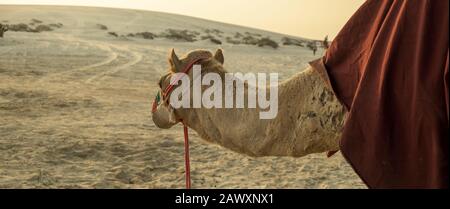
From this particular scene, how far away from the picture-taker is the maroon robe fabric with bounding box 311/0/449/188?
6.51 ft

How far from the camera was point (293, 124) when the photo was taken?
2.45 meters

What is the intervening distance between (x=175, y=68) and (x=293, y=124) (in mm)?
776

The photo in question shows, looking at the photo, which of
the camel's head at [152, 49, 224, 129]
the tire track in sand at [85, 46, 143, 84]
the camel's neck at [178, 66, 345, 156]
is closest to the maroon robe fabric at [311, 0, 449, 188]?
the camel's neck at [178, 66, 345, 156]

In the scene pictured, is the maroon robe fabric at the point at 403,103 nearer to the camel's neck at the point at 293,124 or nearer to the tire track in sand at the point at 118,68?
the camel's neck at the point at 293,124

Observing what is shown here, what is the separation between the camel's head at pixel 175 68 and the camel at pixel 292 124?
0.87 ft

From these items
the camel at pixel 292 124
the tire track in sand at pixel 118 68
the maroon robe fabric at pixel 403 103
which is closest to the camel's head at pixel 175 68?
the camel at pixel 292 124

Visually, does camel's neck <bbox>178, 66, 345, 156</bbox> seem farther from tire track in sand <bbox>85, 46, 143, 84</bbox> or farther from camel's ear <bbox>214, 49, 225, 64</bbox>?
tire track in sand <bbox>85, 46, 143, 84</bbox>

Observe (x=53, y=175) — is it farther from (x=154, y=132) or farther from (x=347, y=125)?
(x=347, y=125)

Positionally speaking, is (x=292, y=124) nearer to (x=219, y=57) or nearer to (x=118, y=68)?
(x=219, y=57)

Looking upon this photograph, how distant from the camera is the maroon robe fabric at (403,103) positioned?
1984mm

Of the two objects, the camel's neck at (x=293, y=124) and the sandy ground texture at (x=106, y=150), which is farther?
the sandy ground texture at (x=106, y=150)

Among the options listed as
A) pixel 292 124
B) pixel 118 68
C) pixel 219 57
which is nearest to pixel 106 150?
pixel 219 57
